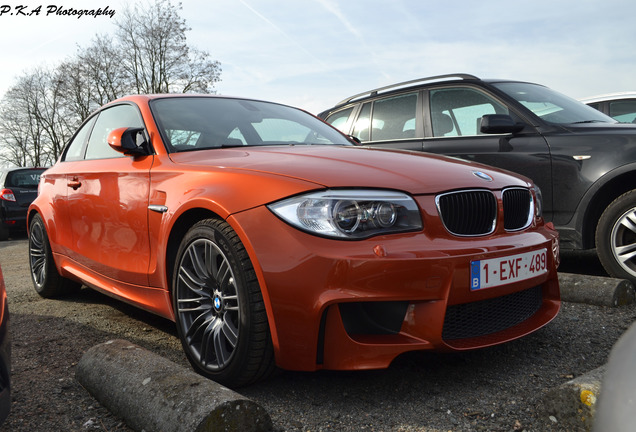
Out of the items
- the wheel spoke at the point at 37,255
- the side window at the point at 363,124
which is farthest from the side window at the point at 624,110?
the wheel spoke at the point at 37,255

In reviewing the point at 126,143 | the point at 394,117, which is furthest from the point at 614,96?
the point at 126,143

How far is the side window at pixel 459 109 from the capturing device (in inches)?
198

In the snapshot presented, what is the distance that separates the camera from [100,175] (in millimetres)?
3611

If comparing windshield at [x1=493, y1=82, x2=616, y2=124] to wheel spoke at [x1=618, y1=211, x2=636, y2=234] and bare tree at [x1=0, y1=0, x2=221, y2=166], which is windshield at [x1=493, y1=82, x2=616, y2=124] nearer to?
wheel spoke at [x1=618, y1=211, x2=636, y2=234]

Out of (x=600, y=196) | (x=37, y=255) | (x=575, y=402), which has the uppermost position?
(x=600, y=196)

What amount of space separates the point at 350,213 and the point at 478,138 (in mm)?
3033

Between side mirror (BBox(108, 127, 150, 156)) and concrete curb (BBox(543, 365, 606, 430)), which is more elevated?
side mirror (BBox(108, 127, 150, 156))

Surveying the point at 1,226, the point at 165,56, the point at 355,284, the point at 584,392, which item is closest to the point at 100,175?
the point at 355,284

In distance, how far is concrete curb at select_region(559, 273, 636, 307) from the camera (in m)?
3.75

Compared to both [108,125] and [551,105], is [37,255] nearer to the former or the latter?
[108,125]

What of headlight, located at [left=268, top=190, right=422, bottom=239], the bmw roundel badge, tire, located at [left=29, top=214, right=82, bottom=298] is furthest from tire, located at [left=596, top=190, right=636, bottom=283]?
tire, located at [left=29, top=214, right=82, bottom=298]

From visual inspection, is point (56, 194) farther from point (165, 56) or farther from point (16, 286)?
point (165, 56)

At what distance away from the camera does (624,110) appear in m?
6.88

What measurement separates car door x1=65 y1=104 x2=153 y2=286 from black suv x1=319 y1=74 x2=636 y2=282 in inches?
107
